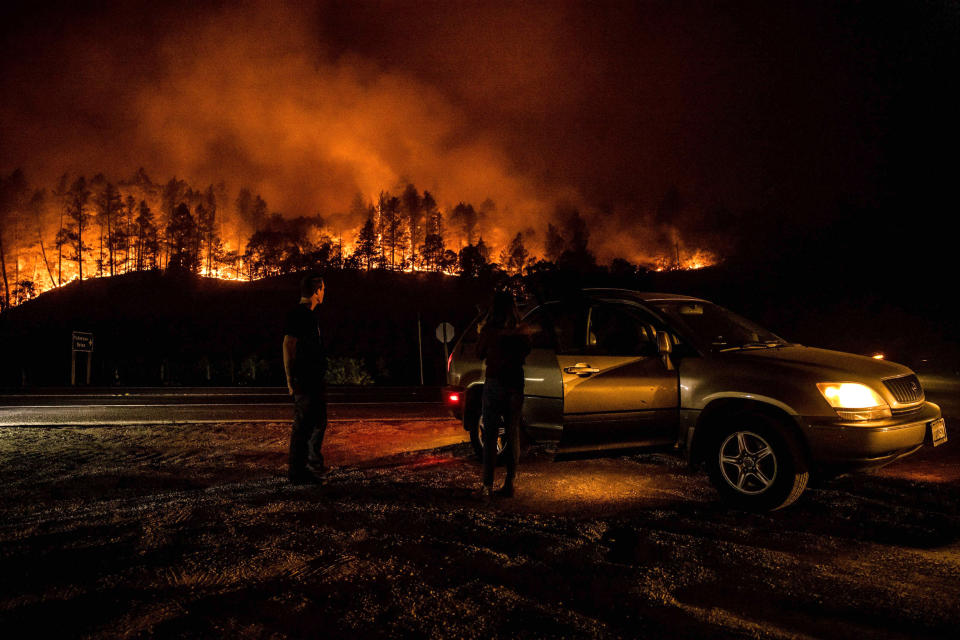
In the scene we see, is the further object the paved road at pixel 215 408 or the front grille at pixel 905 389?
the paved road at pixel 215 408

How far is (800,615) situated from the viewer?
9.41ft

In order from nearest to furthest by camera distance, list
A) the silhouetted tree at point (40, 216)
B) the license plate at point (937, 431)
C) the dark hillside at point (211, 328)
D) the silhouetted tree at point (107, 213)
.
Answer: the license plate at point (937, 431)
the dark hillside at point (211, 328)
the silhouetted tree at point (40, 216)
the silhouetted tree at point (107, 213)

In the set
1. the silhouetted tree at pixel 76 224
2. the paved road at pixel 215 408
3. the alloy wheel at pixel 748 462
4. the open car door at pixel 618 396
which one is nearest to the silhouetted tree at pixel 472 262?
the silhouetted tree at pixel 76 224

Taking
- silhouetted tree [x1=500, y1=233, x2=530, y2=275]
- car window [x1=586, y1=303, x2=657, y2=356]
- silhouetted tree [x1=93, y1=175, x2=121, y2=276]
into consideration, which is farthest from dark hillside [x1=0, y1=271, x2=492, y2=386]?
car window [x1=586, y1=303, x2=657, y2=356]

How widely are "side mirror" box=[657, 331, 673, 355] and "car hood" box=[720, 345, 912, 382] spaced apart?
1.51 ft

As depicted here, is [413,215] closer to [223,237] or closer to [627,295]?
[223,237]

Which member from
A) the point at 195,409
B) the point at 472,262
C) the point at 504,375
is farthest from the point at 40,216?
the point at 504,375

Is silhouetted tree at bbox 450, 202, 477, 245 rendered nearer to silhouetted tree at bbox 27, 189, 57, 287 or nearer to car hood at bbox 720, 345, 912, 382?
silhouetted tree at bbox 27, 189, 57, 287

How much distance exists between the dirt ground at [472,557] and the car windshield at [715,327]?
1.37 meters

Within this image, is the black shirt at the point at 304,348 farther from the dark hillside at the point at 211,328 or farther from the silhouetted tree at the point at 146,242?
the silhouetted tree at the point at 146,242

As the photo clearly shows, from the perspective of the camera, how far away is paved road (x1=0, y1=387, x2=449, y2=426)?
1132cm

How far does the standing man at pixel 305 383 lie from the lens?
574 cm

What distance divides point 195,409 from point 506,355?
1082cm

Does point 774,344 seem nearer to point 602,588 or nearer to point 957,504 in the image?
point 957,504
